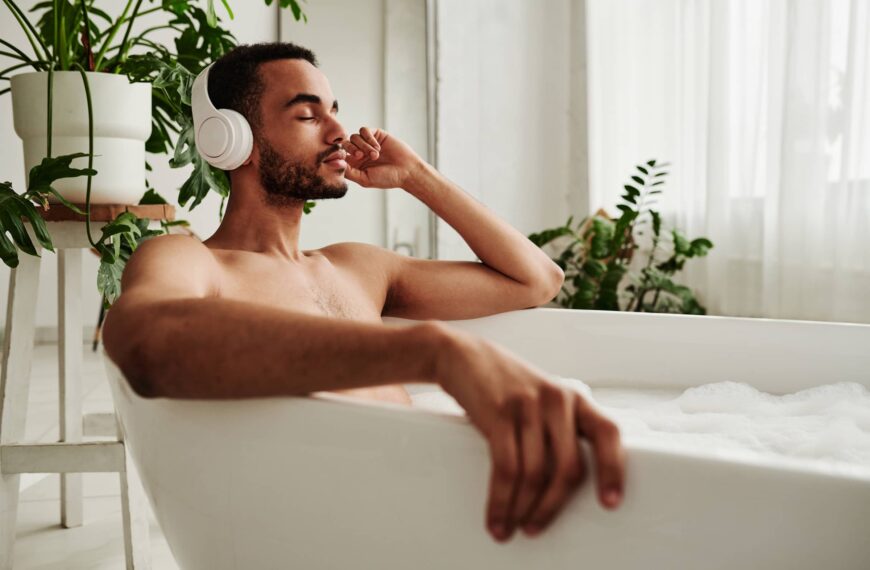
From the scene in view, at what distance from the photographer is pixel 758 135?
2.76m

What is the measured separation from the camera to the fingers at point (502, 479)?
591 mm

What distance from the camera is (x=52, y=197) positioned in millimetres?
1579

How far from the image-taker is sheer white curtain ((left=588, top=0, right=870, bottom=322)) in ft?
7.85

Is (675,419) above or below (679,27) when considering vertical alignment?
below

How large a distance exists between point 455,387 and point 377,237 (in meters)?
4.15

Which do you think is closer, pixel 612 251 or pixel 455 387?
pixel 455 387

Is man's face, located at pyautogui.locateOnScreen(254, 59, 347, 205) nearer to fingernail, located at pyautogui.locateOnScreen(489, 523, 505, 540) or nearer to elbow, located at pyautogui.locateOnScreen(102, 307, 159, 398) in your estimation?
elbow, located at pyautogui.locateOnScreen(102, 307, 159, 398)

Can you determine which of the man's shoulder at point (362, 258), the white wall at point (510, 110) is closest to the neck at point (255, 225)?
the man's shoulder at point (362, 258)

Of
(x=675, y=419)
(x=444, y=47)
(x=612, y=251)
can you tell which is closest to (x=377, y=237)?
A: (x=444, y=47)

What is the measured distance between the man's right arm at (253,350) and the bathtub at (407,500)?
0.03 m

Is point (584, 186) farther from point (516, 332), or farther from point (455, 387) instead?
point (455, 387)

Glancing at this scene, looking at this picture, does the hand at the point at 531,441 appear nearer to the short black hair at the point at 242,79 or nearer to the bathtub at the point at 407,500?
the bathtub at the point at 407,500

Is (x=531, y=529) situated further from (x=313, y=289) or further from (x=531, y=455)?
(x=313, y=289)

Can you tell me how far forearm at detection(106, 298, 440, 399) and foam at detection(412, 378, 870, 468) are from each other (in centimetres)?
44
